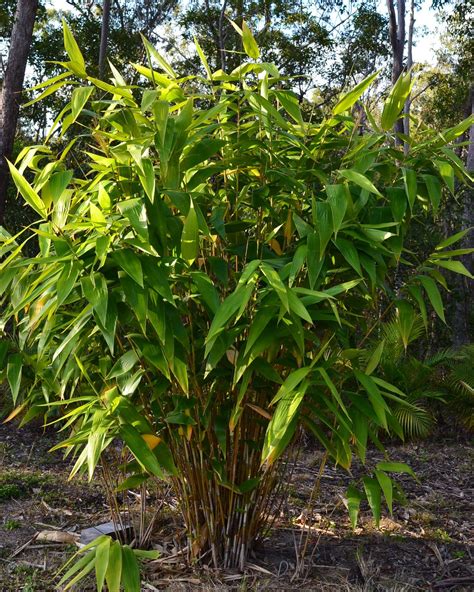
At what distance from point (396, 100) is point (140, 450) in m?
1.30

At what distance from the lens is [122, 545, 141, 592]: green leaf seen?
1.90 metres

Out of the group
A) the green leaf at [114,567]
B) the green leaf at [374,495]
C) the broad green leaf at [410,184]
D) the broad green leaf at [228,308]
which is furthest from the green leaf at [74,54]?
the green leaf at [374,495]

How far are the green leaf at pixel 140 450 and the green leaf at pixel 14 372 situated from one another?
494mm

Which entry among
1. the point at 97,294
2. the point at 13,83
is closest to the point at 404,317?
the point at 97,294

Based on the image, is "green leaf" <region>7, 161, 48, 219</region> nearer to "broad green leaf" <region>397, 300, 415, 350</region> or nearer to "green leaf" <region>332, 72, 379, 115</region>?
"green leaf" <region>332, 72, 379, 115</region>

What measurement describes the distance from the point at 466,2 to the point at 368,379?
14129 millimetres

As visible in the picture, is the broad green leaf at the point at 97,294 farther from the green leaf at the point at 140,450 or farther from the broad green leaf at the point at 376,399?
the broad green leaf at the point at 376,399

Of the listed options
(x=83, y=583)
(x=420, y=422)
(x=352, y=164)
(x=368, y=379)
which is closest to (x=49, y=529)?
(x=83, y=583)

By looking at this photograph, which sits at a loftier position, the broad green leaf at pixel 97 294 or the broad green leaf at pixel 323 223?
the broad green leaf at pixel 323 223

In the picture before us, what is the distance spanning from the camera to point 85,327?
86.3 inches

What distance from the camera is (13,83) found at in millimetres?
7688

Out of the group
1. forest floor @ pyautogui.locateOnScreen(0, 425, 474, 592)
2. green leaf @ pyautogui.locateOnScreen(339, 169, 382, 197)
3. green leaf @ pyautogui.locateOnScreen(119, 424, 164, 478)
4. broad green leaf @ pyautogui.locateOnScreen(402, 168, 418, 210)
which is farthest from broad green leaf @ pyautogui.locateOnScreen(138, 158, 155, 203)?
forest floor @ pyautogui.locateOnScreen(0, 425, 474, 592)

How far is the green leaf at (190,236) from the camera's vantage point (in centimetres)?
194

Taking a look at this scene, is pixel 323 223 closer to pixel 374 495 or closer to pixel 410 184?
pixel 410 184
